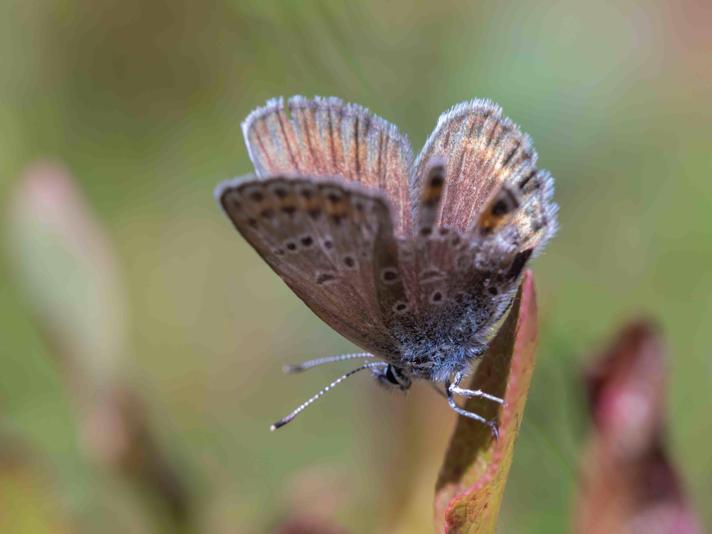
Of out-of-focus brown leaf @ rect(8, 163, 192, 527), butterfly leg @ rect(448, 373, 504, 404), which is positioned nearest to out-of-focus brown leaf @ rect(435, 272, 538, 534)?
butterfly leg @ rect(448, 373, 504, 404)

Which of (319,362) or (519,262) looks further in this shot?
(319,362)

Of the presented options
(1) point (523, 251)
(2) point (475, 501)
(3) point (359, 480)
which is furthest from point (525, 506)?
(2) point (475, 501)

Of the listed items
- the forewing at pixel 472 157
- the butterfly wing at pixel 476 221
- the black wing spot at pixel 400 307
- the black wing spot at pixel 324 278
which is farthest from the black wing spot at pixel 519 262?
the black wing spot at pixel 324 278

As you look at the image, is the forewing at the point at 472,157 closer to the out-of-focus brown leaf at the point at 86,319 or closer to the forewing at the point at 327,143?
the forewing at the point at 327,143

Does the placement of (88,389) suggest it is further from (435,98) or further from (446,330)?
(435,98)

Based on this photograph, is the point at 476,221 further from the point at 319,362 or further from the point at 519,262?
the point at 319,362

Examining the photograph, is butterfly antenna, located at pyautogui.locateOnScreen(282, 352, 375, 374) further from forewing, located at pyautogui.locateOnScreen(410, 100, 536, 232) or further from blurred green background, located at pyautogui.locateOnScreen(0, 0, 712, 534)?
forewing, located at pyautogui.locateOnScreen(410, 100, 536, 232)

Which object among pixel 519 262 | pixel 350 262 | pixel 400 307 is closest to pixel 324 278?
pixel 350 262
